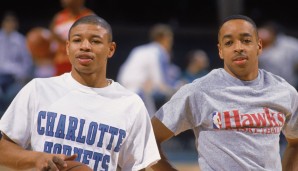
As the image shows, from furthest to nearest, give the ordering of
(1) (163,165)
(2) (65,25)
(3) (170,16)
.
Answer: (3) (170,16) < (2) (65,25) < (1) (163,165)

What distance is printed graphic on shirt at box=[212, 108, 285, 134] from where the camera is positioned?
4020 millimetres

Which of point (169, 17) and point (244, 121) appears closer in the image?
point (244, 121)

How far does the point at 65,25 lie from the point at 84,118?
3.12 m

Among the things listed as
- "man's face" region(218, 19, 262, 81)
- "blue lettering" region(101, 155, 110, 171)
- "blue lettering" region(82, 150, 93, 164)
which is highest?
"man's face" region(218, 19, 262, 81)

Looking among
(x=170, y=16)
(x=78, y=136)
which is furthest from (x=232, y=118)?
(x=170, y=16)

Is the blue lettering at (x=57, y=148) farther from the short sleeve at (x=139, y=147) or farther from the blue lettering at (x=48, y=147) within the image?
the short sleeve at (x=139, y=147)

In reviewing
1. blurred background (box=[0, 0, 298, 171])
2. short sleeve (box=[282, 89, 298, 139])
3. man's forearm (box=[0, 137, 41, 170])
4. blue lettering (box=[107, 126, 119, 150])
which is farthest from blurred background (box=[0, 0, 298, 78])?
man's forearm (box=[0, 137, 41, 170])

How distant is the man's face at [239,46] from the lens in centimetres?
407

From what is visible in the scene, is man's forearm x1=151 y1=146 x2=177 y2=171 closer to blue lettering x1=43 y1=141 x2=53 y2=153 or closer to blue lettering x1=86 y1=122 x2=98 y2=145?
blue lettering x1=86 y1=122 x2=98 y2=145

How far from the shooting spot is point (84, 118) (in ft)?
12.9

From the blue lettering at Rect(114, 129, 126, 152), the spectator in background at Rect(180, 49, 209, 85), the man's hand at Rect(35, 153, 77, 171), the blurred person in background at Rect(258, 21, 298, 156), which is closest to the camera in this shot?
the man's hand at Rect(35, 153, 77, 171)

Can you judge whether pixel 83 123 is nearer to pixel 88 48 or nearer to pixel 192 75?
pixel 88 48

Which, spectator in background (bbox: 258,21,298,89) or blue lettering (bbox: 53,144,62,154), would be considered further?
spectator in background (bbox: 258,21,298,89)

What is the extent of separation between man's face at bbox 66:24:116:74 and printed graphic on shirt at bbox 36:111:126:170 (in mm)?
290
